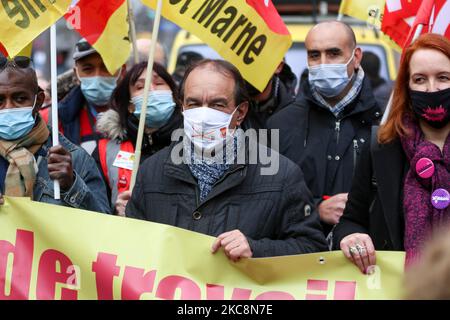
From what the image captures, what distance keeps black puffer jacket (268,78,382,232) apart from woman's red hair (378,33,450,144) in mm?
1196

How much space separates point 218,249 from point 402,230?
81 centimetres

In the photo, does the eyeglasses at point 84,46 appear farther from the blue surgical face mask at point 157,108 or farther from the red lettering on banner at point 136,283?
the red lettering on banner at point 136,283

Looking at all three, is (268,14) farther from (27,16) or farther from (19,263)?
(19,263)

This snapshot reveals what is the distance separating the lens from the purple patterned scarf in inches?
165

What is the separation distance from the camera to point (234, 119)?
15.1ft

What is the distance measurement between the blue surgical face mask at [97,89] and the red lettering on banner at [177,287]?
2.68 m

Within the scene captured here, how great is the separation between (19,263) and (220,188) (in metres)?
0.93

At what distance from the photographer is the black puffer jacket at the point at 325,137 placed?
573 cm

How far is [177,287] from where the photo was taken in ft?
13.7

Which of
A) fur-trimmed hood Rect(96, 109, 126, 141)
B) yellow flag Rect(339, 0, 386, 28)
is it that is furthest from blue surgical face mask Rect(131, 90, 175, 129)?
yellow flag Rect(339, 0, 386, 28)

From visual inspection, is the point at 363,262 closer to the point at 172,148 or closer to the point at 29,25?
the point at 172,148

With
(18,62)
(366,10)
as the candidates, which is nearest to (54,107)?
(18,62)
